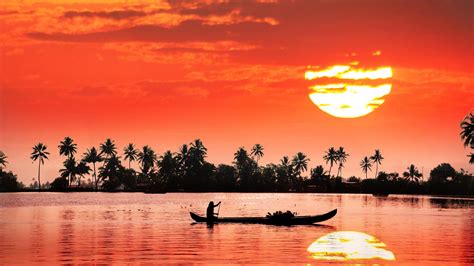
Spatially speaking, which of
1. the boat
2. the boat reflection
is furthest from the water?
the boat reflection

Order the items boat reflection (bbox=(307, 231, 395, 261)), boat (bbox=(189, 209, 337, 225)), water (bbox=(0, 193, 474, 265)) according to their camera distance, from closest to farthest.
A: water (bbox=(0, 193, 474, 265)), boat reflection (bbox=(307, 231, 395, 261)), boat (bbox=(189, 209, 337, 225))

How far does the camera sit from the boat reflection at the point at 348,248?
149 feet

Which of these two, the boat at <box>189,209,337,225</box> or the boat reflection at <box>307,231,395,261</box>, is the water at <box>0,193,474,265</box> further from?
the boat reflection at <box>307,231,395,261</box>

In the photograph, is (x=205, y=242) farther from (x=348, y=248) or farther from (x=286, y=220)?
(x=286, y=220)

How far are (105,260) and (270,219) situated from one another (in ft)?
96.7

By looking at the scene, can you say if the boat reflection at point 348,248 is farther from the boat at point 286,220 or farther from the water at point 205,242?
the boat at point 286,220

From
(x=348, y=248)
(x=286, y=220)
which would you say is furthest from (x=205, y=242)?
(x=286, y=220)

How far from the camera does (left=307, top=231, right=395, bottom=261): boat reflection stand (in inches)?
1787

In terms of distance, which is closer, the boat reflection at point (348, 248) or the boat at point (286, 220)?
the boat reflection at point (348, 248)

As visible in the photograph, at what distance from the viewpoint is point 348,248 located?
5038 centimetres

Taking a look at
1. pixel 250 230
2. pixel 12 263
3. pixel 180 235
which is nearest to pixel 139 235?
pixel 180 235

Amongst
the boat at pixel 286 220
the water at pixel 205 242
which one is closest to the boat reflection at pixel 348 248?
the water at pixel 205 242

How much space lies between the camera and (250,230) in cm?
6656

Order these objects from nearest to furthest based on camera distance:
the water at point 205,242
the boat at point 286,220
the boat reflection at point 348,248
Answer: the water at point 205,242 → the boat reflection at point 348,248 → the boat at point 286,220
